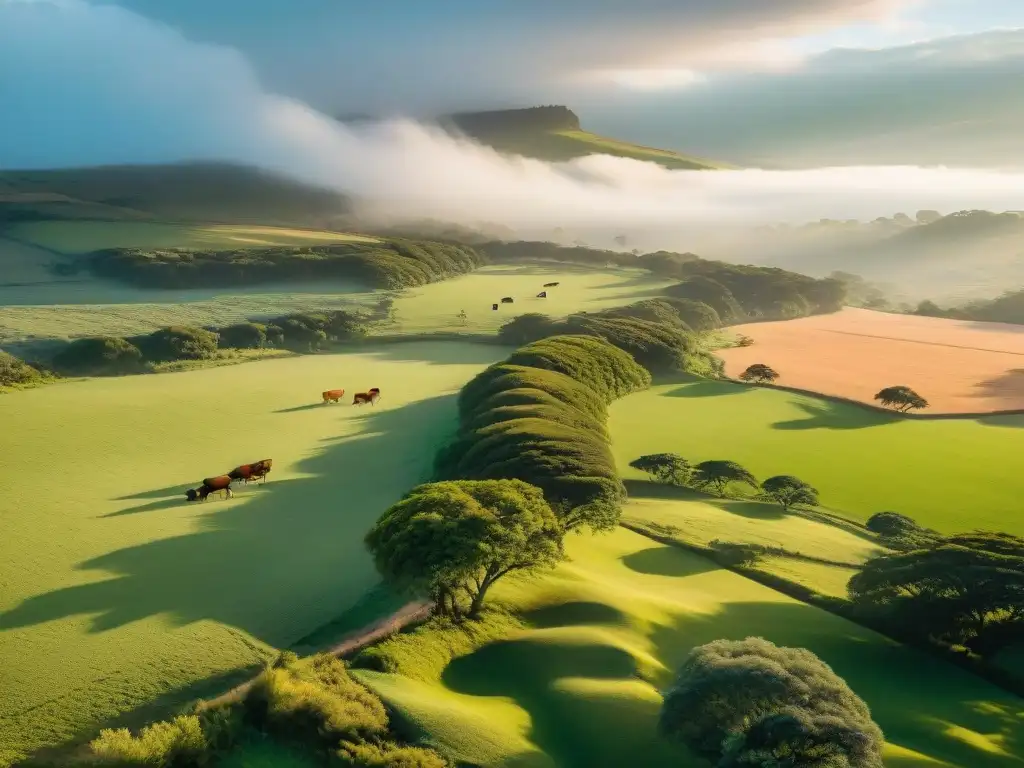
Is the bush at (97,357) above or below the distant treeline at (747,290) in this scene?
below

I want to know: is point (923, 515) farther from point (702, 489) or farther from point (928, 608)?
point (928, 608)

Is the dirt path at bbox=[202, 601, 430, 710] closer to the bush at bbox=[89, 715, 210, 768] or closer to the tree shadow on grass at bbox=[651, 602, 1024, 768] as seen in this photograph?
the bush at bbox=[89, 715, 210, 768]

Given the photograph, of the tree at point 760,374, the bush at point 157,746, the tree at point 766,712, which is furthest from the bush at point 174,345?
the tree at point 766,712

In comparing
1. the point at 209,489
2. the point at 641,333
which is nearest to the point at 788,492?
the point at 209,489

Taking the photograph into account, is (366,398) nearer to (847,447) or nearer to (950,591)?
(847,447)

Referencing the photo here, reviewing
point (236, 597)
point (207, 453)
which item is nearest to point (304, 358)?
point (207, 453)

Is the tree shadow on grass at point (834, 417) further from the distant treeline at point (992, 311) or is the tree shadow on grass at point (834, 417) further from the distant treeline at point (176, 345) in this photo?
the distant treeline at point (992, 311)
